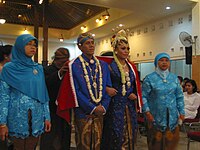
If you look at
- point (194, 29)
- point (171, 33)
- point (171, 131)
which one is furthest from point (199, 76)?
point (171, 131)

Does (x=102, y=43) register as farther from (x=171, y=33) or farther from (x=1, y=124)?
(x=1, y=124)

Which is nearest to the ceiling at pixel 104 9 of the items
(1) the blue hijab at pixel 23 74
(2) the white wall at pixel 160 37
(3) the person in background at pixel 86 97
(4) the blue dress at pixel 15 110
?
(2) the white wall at pixel 160 37

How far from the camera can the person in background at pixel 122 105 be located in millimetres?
2773

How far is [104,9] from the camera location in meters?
11.3

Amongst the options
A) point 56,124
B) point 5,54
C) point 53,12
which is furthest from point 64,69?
point 53,12

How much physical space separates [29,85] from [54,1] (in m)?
9.94

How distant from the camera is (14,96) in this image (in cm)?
222

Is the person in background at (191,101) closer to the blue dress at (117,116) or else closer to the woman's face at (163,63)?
the woman's face at (163,63)

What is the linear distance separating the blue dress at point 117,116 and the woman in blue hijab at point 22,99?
2.45ft

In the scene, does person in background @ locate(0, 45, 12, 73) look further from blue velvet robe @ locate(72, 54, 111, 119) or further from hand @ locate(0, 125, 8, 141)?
hand @ locate(0, 125, 8, 141)

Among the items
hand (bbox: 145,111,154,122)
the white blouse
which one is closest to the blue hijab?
hand (bbox: 145,111,154,122)

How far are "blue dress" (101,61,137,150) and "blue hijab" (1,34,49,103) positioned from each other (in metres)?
0.76

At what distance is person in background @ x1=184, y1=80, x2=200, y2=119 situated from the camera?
17.5 feet

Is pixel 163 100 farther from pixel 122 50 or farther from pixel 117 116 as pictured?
pixel 122 50
